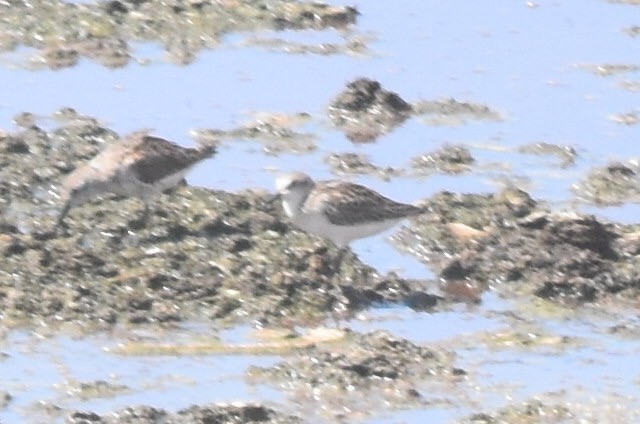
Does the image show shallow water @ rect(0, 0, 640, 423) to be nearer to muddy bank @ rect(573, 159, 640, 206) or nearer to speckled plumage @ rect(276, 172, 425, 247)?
muddy bank @ rect(573, 159, 640, 206)

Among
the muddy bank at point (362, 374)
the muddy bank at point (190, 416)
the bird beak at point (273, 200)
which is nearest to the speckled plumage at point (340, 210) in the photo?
the bird beak at point (273, 200)

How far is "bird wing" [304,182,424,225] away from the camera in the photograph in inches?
487

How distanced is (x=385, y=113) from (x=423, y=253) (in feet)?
9.81

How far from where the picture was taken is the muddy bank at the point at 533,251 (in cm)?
1212

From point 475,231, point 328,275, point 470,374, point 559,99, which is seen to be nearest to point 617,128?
point 559,99

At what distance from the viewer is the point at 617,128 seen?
15.7 m

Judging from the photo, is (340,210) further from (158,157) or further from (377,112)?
(377,112)

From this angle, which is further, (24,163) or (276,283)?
(24,163)

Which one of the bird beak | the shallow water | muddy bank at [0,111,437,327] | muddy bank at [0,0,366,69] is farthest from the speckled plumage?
muddy bank at [0,0,366,69]

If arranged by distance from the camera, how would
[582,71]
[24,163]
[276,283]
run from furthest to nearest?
[582,71]
[24,163]
[276,283]

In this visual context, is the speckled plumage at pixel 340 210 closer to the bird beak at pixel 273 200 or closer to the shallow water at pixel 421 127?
the shallow water at pixel 421 127

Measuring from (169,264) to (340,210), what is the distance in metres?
1.04

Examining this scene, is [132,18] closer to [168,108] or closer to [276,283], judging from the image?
[168,108]


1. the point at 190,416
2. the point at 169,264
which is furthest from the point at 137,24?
the point at 190,416
